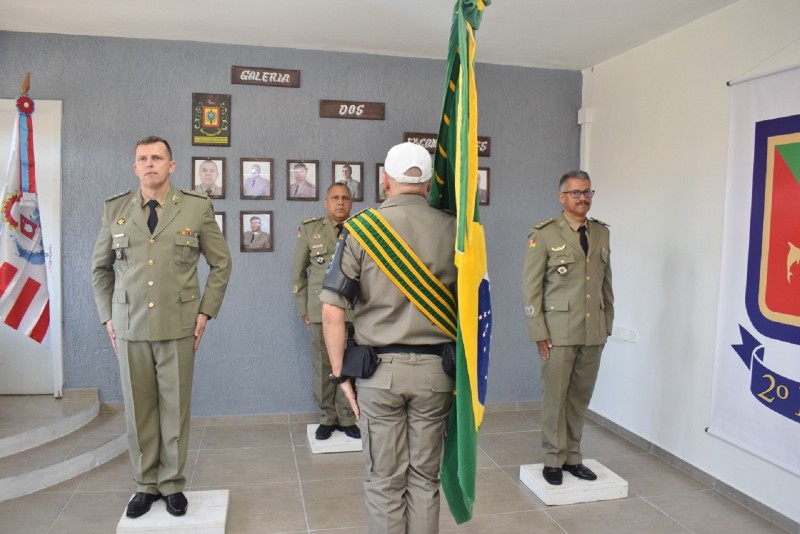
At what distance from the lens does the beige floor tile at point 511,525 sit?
10.4 ft

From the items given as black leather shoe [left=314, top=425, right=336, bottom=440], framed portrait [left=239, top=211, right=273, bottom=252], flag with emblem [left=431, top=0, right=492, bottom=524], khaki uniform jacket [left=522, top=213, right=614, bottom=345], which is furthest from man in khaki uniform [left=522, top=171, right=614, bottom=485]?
framed portrait [left=239, top=211, right=273, bottom=252]

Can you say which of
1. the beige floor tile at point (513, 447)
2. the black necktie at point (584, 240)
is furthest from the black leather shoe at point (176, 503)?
the black necktie at point (584, 240)

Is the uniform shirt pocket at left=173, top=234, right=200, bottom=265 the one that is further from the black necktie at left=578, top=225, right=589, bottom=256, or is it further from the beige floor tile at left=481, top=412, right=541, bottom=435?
the beige floor tile at left=481, top=412, right=541, bottom=435

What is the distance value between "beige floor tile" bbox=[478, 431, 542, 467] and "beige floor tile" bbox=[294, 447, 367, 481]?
87 cm

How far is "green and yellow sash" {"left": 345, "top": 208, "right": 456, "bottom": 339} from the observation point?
2188 millimetres

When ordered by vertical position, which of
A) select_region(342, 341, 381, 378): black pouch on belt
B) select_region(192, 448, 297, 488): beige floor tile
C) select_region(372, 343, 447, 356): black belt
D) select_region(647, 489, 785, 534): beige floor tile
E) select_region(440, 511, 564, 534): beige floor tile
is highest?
select_region(372, 343, 447, 356): black belt

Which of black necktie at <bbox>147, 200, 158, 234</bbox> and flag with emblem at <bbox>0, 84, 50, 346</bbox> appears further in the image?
flag with emblem at <bbox>0, 84, 50, 346</bbox>

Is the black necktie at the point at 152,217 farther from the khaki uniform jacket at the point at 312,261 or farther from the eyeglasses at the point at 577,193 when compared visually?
the eyeglasses at the point at 577,193

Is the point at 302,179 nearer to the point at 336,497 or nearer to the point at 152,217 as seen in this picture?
the point at 152,217

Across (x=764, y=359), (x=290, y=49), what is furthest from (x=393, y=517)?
(x=290, y=49)

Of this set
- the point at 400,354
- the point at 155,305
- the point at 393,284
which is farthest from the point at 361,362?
the point at 155,305

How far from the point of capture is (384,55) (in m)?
4.93

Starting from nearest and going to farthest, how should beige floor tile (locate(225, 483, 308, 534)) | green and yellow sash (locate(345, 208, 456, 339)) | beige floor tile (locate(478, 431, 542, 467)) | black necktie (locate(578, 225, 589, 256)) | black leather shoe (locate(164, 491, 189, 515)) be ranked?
green and yellow sash (locate(345, 208, 456, 339)) < black leather shoe (locate(164, 491, 189, 515)) < beige floor tile (locate(225, 483, 308, 534)) < black necktie (locate(578, 225, 589, 256)) < beige floor tile (locate(478, 431, 542, 467))

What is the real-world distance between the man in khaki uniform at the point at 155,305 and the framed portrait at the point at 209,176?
1.62m
